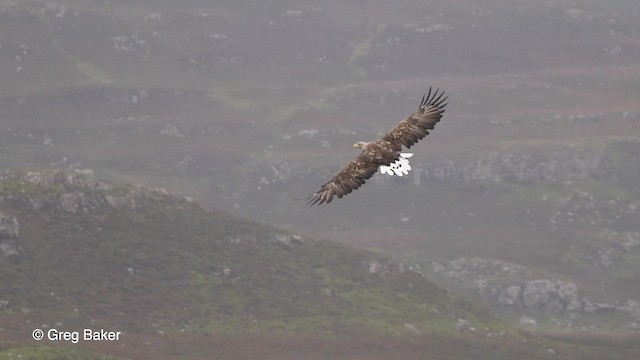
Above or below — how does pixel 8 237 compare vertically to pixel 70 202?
below

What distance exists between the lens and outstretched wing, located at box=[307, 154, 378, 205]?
139 feet

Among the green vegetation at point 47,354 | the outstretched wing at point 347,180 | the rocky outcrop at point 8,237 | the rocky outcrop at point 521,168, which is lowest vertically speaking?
the green vegetation at point 47,354

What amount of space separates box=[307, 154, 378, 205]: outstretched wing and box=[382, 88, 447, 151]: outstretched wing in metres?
1.19

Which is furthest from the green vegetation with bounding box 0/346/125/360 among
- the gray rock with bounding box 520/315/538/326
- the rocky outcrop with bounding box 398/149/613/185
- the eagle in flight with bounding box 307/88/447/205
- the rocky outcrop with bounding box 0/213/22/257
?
the rocky outcrop with bounding box 398/149/613/185

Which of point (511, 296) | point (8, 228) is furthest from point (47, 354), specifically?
point (511, 296)

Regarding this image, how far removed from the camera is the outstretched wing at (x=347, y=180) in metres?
42.2

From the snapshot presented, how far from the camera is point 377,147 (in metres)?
41.4

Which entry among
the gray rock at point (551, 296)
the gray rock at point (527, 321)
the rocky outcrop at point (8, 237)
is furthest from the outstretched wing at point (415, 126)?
the gray rock at point (551, 296)

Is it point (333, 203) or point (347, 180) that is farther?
point (333, 203)

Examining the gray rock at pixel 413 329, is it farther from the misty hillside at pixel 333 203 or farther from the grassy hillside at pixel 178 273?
the misty hillside at pixel 333 203

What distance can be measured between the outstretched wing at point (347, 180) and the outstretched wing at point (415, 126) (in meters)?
1.19

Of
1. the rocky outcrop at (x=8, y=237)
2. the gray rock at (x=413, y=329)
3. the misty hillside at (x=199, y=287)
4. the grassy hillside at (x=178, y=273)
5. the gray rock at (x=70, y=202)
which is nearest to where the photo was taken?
the misty hillside at (x=199, y=287)

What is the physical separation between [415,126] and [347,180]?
3003 millimetres

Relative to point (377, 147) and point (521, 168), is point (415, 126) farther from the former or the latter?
point (521, 168)
